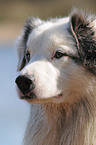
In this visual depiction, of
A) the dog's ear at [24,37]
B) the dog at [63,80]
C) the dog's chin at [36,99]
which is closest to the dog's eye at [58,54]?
the dog at [63,80]

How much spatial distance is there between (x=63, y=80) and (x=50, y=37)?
551mm

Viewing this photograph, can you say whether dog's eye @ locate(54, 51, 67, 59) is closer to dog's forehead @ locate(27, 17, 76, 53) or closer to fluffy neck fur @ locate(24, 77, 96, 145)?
dog's forehead @ locate(27, 17, 76, 53)

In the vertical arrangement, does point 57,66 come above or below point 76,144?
above

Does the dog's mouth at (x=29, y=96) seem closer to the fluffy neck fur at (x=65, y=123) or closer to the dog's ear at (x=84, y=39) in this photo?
the fluffy neck fur at (x=65, y=123)

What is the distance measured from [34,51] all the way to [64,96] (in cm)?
68

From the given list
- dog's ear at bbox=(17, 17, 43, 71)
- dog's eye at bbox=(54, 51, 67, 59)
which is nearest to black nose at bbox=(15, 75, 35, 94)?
dog's eye at bbox=(54, 51, 67, 59)

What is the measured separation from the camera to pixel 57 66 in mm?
4430

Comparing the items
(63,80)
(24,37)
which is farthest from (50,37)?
(24,37)

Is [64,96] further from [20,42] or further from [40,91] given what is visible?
[20,42]

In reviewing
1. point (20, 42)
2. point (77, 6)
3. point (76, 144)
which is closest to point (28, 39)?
point (20, 42)

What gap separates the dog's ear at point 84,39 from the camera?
4418 mm

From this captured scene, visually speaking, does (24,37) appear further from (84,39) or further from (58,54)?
(84,39)

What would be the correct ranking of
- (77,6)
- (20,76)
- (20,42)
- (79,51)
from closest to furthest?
1. (20,76)
2. (79,51)
3. (77,6)
4. (20,42)

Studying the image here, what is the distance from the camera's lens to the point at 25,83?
4.23m
